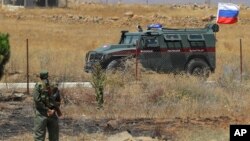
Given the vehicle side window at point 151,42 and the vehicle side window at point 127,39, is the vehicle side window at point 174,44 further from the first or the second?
the vehicle side window at point 127,39

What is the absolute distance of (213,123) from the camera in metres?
14.5

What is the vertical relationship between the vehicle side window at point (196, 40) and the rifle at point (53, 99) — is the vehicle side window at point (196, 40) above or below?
above

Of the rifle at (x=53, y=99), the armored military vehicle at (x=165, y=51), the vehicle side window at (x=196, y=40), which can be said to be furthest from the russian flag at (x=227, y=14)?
the rifle at (x=53, y=99)

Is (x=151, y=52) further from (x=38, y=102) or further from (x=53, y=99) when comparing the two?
(x=38, y=102)

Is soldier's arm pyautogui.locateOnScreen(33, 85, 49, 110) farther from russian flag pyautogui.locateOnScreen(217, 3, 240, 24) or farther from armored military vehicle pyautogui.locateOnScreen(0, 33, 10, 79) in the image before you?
russian flag pyautogui.locateOnScreen(217, 3, 240, 24)

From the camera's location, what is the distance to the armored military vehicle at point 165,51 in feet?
83.8

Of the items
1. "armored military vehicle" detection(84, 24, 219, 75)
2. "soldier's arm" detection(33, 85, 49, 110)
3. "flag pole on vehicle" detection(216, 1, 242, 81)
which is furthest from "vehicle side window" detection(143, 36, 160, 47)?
"soldier's arm" detection(33, 85, 49, 110)

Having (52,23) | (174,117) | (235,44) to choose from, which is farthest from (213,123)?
(52,23)

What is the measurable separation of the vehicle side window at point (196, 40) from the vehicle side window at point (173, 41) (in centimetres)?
53

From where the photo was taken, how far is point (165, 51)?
2622 centimetres

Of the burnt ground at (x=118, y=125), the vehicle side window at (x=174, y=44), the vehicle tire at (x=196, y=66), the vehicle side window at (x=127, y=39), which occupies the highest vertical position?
the vehicle side window at (x=127, y=39)

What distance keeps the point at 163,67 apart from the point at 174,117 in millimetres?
10582

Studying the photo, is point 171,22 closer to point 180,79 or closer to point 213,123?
point 180,79

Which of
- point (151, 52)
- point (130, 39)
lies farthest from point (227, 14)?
point (151, 52)
